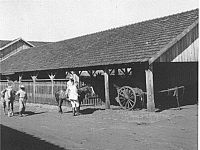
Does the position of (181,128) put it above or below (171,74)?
below

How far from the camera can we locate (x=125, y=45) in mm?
17625

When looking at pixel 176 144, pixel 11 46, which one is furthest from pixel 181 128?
pixel 11 46

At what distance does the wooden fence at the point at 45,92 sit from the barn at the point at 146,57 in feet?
3.09

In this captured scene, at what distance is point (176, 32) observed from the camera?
15609 millimetres

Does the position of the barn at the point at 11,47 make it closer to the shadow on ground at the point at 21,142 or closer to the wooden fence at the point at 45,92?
the wooden fence at the point at 45,92

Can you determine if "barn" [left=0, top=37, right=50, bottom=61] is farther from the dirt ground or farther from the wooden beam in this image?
the wooden beam

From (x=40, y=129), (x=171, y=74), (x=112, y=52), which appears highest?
(x=112, y=52)

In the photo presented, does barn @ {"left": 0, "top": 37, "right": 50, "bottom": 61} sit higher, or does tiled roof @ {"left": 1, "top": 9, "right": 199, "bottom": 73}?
barn @ {"left": 0, "top": 37, "right": 50, "bottom": 61}

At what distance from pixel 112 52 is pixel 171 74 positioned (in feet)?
12.4

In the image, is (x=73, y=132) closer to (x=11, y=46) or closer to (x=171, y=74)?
(x=171, y=74)

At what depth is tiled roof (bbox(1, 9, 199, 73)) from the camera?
15.7 m

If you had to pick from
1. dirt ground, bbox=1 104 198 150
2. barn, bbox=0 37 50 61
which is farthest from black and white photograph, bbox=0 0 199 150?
barn, bbox=0 37 50 61

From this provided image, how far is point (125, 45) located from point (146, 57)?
3.09m

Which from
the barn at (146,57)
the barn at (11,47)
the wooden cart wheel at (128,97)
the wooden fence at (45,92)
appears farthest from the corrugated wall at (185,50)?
the barn at (11,47)
